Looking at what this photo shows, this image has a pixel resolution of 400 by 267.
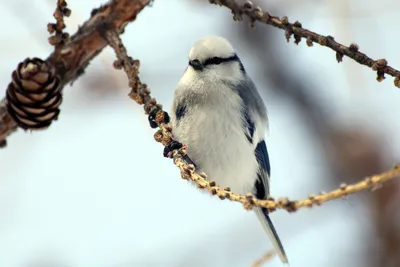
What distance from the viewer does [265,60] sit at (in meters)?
1.41

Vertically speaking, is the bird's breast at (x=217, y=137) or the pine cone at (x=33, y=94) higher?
the bird's breast at (x=217, y=137)

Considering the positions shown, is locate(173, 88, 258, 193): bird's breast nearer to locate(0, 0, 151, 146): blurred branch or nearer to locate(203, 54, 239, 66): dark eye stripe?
locate(203, 54, 239, 66): dark eye stripe

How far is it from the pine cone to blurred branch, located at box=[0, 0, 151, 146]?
0.09 feet

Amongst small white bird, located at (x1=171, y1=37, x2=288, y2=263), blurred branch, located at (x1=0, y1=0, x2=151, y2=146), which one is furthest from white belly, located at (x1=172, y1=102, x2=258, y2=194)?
blurred branch, located at (x1=0, y1=0, x2=151, y2=146)

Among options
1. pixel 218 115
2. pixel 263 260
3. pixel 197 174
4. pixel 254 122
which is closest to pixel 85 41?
pixel 197 174

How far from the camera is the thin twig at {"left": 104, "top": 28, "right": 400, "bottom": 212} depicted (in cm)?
41

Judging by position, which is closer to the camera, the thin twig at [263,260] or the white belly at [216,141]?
the thin twig at [263,260]

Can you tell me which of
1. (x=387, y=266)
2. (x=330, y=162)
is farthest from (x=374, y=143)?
(x=387, y=266)

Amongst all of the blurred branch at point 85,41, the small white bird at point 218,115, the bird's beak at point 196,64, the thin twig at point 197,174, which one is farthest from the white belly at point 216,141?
the blurred branch at point 85,41

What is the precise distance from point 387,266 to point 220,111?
519mm

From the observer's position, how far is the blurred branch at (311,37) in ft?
1.96

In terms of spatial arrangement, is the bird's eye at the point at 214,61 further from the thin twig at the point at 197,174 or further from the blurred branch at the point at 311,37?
the blurred branch at the point at 311,37

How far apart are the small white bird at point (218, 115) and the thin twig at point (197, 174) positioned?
1.55 ft

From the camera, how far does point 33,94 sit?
22.4 inches
